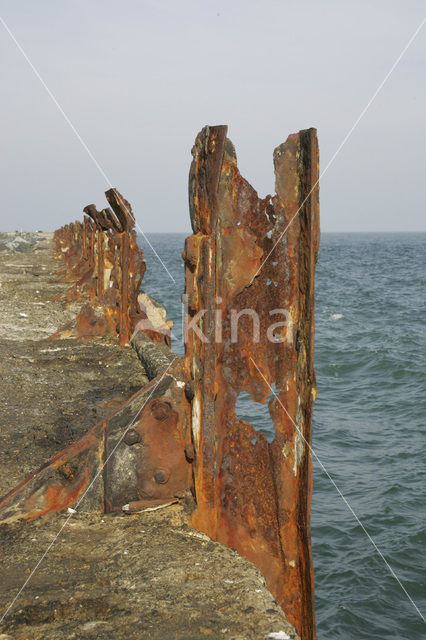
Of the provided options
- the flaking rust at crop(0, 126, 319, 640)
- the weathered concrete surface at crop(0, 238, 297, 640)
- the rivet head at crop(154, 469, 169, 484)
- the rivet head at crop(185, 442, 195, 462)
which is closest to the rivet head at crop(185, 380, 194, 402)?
the flaking rust at crop(0, 126, 319, 640)

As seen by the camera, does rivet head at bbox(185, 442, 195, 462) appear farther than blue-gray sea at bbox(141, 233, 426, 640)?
No

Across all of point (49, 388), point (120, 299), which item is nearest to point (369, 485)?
point (120, 299)

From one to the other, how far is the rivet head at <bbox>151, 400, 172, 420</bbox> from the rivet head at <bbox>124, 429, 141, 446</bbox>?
120 millimetres

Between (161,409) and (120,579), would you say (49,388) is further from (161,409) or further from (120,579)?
(120,579)

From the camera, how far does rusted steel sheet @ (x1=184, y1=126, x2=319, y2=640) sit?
2.52m

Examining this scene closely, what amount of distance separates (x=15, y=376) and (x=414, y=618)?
4.69m

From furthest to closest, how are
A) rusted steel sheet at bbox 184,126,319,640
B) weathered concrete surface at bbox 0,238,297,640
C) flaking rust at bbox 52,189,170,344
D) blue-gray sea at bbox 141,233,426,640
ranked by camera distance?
flaking rust at bbox 52,189,170,344, blue-gray sea at bbox 141,233,426,640, rusted steel sheet at bbox 184,126,319,640, weathered concrete surface at bbox 0,238,297,640

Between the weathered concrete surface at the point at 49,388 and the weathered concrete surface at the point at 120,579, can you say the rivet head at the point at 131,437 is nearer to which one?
the weathered concrete surface at the point at 120,579

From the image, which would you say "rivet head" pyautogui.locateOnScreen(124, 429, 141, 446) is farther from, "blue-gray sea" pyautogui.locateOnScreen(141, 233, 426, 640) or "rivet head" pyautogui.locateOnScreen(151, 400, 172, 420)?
"blue-gray sea" pyautogui.locateOnScreen(141, 233, 426, 640)

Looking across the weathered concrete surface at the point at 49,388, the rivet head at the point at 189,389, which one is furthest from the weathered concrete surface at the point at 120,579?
the rivet head at the point at 189,389

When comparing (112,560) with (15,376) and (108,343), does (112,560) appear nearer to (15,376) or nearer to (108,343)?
(15,376)

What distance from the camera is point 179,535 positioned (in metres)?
2.52

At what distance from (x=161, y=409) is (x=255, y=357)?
471 mm

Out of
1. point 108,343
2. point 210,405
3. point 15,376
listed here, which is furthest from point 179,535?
point 108,343
